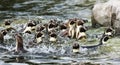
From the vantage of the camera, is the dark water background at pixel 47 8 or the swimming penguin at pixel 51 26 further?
the dark water background at pixel 47 8

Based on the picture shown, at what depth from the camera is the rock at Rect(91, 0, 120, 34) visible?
1766cm

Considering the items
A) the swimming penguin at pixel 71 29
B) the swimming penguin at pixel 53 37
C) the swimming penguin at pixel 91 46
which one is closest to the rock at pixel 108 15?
the swimming penguin at pixel 91 46

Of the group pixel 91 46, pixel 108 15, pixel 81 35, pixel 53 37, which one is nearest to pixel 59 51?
pixel 91 46

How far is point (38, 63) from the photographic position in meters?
13.0

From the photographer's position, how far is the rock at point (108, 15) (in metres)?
17.7

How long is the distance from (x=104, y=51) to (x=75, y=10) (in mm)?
10466

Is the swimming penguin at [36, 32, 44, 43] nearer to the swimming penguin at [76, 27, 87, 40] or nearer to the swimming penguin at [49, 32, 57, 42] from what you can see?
the swimming penguin at [49, 32, 57, 42]

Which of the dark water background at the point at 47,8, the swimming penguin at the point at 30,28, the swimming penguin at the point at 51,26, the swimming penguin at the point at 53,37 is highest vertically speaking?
the swimming penguin at the point at 53,37

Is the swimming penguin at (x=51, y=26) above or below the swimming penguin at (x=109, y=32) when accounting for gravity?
below

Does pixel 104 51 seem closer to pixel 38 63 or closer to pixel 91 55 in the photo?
pixel 91 55

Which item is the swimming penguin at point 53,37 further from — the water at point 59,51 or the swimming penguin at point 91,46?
the swimming penguin at point 91,46

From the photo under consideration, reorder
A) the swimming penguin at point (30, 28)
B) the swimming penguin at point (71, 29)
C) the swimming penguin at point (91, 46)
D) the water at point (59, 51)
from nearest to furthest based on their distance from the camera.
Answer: the water at point (59, 51), the swimming penguin at point (91, 46), the swimming penguin at point (71, 29), the swimming penguin at point (30, 28)

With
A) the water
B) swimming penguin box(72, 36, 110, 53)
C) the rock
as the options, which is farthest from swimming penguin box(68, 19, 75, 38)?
the rock

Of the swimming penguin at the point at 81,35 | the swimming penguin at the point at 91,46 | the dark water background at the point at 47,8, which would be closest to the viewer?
the swimming penguin at the point at 91,46
